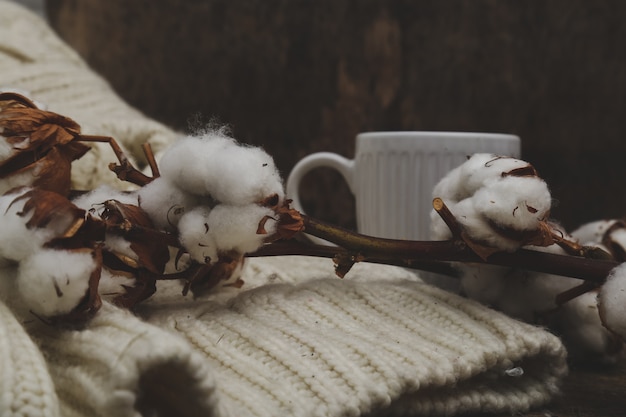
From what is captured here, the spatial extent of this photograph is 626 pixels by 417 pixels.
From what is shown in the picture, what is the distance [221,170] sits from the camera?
398 millimetres

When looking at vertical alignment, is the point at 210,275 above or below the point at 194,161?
below

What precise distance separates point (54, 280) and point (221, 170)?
11 centimetres

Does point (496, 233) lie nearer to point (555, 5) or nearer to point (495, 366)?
point (495, 366)

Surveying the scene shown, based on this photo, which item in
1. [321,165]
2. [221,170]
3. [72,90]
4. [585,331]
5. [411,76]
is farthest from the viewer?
[411,76]

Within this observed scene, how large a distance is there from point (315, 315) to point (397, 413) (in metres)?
0.09

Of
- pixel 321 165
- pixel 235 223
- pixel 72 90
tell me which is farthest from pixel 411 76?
pixel 235 223

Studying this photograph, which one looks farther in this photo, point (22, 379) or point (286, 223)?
point (286, 223)

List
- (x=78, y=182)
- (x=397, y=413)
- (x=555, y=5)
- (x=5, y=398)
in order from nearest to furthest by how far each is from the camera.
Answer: (x=5, y=398) < (x=397, y=413) < (x=78, y=182) < (x=555, y=5)

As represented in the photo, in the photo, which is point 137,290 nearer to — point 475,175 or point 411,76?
point 475,175

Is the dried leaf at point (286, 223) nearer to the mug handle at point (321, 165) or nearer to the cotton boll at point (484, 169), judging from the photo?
the cotton boll at point (484, 169)

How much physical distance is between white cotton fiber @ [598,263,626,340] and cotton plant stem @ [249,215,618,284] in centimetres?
1

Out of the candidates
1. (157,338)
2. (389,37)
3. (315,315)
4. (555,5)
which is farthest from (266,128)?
(157,338)

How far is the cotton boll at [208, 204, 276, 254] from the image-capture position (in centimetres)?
40

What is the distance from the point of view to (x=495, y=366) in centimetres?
46
